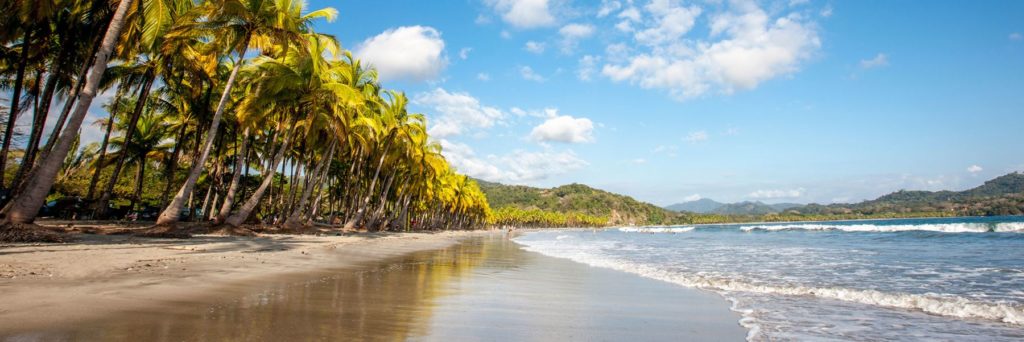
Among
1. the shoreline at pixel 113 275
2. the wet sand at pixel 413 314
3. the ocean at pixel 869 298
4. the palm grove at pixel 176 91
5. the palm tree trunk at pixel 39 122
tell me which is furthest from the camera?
the palm tree trunk at pixel 39 122

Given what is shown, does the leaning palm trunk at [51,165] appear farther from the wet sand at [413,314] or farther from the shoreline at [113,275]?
the wet sand at [413,314]

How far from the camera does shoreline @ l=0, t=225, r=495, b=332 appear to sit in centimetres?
452

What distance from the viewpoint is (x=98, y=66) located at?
1070 cm

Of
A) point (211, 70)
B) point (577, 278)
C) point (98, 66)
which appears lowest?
point (577, 278)

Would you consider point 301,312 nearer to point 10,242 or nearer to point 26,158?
point 10,242

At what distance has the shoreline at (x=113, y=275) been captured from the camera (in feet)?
14.8

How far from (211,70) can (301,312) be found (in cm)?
1964

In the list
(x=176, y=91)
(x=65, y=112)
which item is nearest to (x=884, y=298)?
(x=65, y=112)

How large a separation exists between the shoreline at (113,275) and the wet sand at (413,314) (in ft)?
0.90

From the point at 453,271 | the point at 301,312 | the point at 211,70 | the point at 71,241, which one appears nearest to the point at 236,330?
the point at 301,312

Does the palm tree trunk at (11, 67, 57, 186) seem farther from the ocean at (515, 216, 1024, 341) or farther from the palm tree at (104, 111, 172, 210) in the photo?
the ocean at (515, 216, 1024, 341)

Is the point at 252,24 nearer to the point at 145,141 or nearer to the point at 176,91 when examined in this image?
the point at 176,91

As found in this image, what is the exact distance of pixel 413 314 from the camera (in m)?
5.45

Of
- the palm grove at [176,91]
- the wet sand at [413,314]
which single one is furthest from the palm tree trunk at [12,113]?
the wet sand at [413,314]
